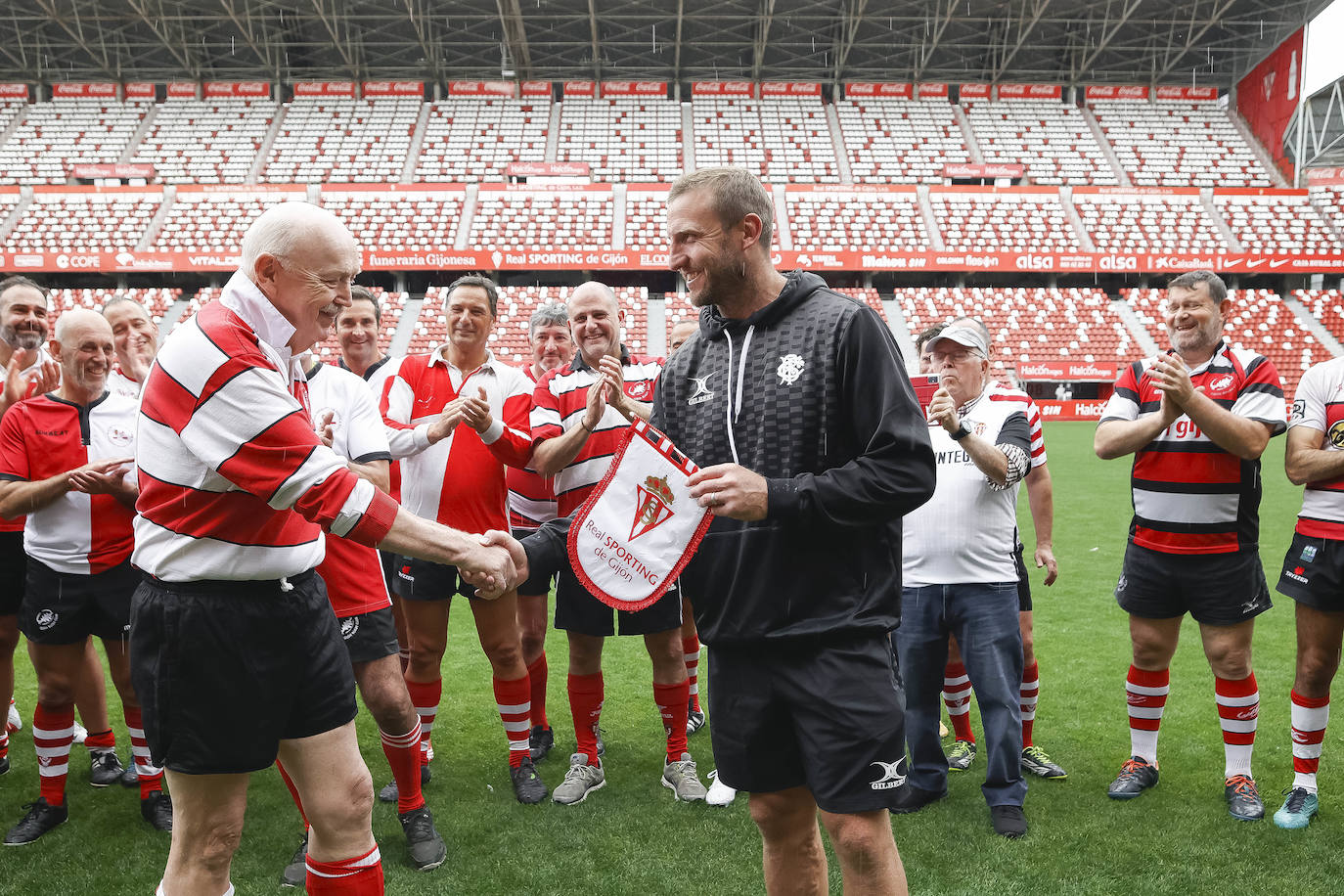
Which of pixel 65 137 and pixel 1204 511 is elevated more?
pixel 65 137

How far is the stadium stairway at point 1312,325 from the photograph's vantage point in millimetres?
28609

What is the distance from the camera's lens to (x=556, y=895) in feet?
10.4

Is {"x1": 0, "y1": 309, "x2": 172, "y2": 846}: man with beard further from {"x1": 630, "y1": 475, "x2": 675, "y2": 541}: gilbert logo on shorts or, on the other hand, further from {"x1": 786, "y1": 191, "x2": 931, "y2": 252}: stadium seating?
{"x1": 786, "y1": 191, "x2": 931, "y2": 252}: stadium seating

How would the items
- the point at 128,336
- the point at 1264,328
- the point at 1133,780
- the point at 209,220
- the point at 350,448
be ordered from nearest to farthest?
the point at 350,448
the point at 1133,780
the point at 128,336
the point at 1264,328
the point at 209,220

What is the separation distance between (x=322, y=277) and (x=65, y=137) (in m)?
44.9

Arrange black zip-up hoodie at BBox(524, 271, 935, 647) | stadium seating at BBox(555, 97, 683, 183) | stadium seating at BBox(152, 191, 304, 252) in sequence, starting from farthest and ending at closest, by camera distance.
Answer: stadium seating at BBox(555, 97, 683, 183) → stadium seating at BBox(152, 191, 304, 252) → black zip-up hoodie at BBox(524, 271, 935, 647)

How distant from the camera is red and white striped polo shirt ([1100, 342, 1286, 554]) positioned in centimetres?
367

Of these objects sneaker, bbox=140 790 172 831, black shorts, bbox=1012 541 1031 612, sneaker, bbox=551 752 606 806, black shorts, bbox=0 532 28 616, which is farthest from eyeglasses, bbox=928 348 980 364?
black shorts, bbox=0 532 28 616

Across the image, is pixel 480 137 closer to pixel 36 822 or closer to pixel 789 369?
pixel 36 822

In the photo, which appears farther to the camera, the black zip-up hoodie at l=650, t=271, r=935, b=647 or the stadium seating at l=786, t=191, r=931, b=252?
the stadium seating at l=786, t=191, r=931, b=252

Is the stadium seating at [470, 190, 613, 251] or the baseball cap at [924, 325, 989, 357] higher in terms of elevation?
the stadium seating at [470, 190, 613, 251]

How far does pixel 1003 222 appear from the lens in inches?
1308

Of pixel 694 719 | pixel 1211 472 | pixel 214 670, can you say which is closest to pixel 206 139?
pixel 694 719

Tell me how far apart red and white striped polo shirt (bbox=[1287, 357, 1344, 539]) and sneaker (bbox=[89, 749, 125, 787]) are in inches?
219
